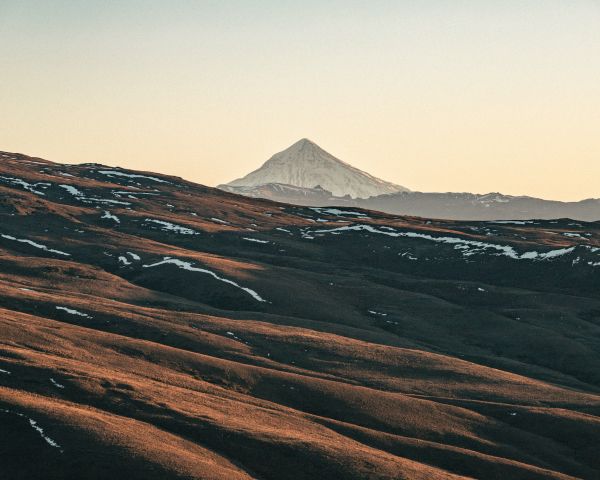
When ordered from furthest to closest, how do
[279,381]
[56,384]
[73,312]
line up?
1. [73,312]
2. [279,381]
3. [56,384]

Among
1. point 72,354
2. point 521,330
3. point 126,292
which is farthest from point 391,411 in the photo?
point 126,292

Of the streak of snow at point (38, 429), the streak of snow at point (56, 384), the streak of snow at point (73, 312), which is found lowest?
the streak of snow at point (38, 429)

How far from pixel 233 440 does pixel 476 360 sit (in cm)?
7208

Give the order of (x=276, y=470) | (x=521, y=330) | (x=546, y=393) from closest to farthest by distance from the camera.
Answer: (x=276, y=470) → (x=546, y=393) → (x=521, y=330)

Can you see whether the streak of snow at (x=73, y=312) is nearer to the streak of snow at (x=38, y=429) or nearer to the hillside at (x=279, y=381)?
the hillside at (x=279, y=381)

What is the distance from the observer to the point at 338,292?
→ 198 meters

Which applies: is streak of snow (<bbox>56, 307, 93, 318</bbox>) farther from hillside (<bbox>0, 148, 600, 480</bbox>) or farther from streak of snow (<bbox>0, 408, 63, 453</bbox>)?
streak of snow (<bbox>0, 408, 63, 453</bbox>)

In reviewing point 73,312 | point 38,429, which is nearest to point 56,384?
point 38,429

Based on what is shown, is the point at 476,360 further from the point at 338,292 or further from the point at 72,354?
the point at 72,354

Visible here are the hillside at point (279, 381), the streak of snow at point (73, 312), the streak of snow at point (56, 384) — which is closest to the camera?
the hillside at point (279, 381)

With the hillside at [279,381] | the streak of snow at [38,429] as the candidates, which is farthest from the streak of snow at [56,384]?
the streak of snow at [38,429]

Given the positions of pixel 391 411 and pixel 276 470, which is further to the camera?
pixel 391 411

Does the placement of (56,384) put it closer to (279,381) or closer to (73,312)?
(279,381)

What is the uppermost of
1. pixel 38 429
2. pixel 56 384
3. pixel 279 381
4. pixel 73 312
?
pixel 73 312
